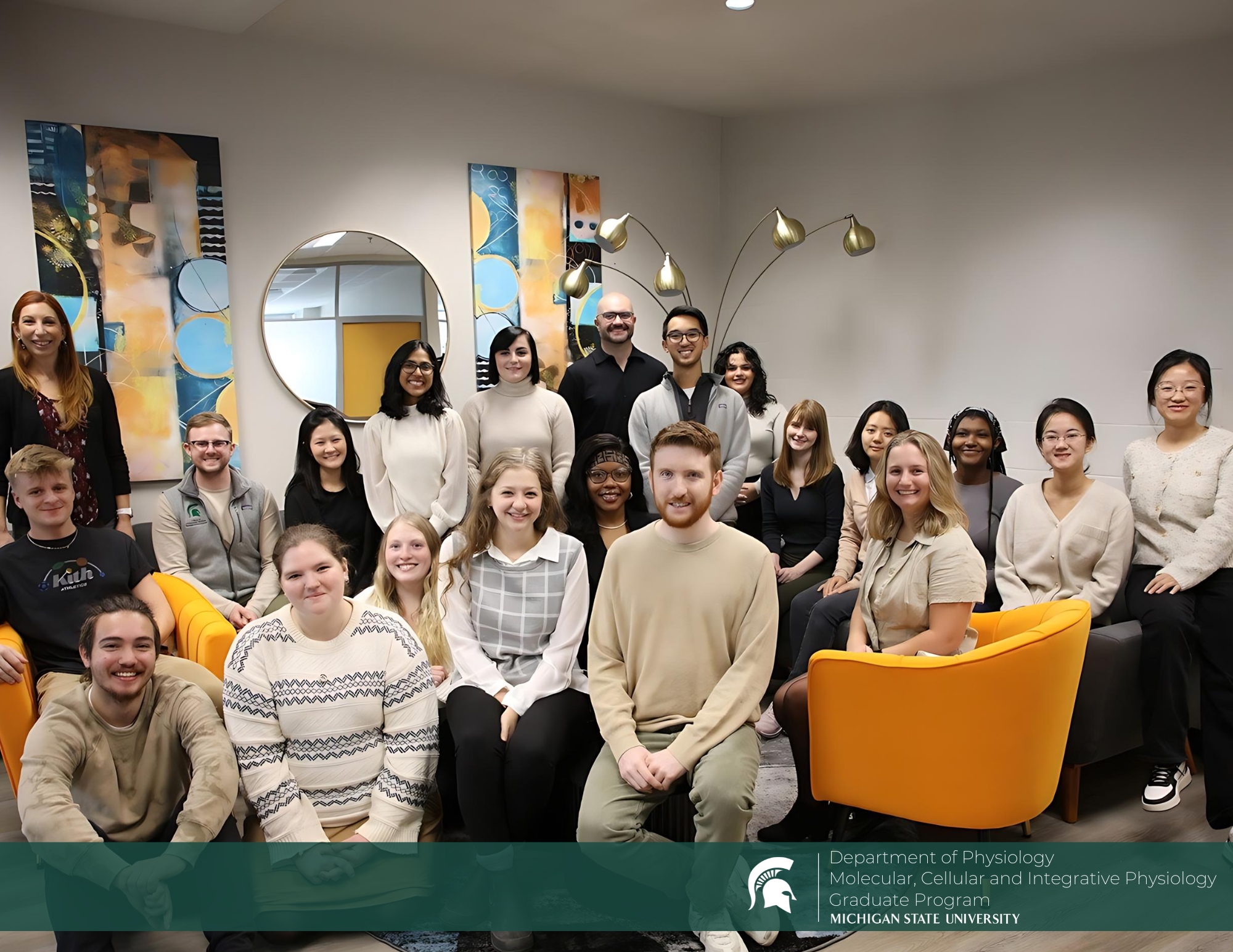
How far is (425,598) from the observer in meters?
3.01

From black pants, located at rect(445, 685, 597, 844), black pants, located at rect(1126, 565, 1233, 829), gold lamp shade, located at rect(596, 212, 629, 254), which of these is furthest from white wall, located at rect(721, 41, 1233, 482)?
black pants, located at rect(445, 685, 597, 844)

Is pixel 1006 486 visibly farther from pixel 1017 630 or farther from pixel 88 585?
pixel 88 585

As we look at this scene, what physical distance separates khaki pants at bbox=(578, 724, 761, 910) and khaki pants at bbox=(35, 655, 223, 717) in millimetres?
1204

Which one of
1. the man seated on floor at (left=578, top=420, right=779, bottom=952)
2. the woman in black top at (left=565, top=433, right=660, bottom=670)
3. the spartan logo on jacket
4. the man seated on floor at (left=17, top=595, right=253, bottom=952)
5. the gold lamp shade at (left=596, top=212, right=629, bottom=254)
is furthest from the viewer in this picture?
the gold lamp shade at (left=596, top=212, right=629, bottom=254)

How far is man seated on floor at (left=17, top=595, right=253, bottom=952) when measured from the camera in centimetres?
216

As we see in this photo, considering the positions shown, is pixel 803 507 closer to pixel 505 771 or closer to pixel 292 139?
pixel 505 771

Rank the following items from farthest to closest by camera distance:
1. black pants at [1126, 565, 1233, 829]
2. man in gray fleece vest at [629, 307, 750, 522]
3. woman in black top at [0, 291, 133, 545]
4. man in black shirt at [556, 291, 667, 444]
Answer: man in black shirt at [556, 291, 667, 444] → man in gray fleece vest at [629, 307, 750, 522] → woman in black top at [0, 291, 133, 545] → black pants at [1126, 565, 1233, 829]

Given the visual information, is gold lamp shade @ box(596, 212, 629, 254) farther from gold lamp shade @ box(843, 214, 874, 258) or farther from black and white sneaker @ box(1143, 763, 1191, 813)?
black and white sneaker @ box(1143, 763, 1191, 813)

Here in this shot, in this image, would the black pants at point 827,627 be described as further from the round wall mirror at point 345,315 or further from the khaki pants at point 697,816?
the round wall mirror at point 345,315

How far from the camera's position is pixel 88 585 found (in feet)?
10.0

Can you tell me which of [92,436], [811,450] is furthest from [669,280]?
[92,436]

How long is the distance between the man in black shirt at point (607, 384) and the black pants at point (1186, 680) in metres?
2.22

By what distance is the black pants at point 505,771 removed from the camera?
7.98 feet

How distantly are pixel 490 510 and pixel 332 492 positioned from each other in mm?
1254
